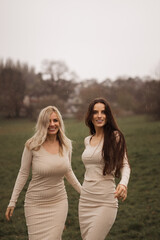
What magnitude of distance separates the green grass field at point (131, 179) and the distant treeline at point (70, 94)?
89 centimetres

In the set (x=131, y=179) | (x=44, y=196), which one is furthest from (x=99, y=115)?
(x=131, y=179)

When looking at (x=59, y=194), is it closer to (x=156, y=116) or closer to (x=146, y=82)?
(x=156, y=116)

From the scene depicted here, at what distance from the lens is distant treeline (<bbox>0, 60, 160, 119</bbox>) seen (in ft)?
68.3

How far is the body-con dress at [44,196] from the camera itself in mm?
3424

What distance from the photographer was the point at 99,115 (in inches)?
137

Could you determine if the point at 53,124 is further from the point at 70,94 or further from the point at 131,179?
the point at 70,94

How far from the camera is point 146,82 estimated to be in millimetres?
22406

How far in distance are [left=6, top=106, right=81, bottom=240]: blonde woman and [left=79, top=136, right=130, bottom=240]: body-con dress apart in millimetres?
362

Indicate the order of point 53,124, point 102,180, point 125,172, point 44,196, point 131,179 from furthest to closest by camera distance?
point 131,179 → point 53,124 → point 44,196 → point 102,180 → point 125,172

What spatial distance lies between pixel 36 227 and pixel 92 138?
1.33 meters

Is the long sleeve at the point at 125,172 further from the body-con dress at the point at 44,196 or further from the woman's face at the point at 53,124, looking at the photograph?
the woman's face at the point at 53,124

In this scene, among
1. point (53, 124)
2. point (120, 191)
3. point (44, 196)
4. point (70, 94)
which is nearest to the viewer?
point (120, 191)

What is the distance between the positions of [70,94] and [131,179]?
43.5 ft

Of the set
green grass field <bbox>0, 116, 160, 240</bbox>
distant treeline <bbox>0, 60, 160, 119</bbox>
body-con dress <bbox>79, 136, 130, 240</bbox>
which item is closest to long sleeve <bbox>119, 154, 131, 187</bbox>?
body-con dress <bbox>79, 136, 130, 240</bbox>
